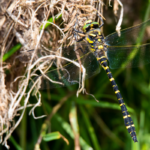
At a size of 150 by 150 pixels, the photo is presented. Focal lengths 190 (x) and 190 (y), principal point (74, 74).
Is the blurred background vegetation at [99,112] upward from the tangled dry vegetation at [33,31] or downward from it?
downward

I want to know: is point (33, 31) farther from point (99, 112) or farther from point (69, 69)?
point (99, 112)

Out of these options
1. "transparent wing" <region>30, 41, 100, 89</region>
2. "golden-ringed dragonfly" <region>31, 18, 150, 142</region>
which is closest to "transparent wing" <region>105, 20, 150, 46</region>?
"golden-ringed dragonfly" <region>31, 18, 150, 142</region>

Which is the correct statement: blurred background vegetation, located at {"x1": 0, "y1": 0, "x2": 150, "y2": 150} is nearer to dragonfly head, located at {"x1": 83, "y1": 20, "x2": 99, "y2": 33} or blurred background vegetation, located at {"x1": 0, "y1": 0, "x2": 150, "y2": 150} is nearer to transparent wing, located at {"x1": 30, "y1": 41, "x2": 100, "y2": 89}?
transparent wing, located at {"x1": 30, "y1": 41, "x2": 100, "y2": 89}

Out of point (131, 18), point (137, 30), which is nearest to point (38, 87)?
point (137, 30)

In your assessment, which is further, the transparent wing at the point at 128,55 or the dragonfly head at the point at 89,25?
the transparent wing at the point at 128,55

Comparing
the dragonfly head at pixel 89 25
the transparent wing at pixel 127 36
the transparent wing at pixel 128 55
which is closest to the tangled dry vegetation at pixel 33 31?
the dragonfly head at pixel 89 25

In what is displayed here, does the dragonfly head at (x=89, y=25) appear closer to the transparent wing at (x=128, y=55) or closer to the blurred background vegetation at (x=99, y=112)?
the transparent wing at (x=128, y=55)
